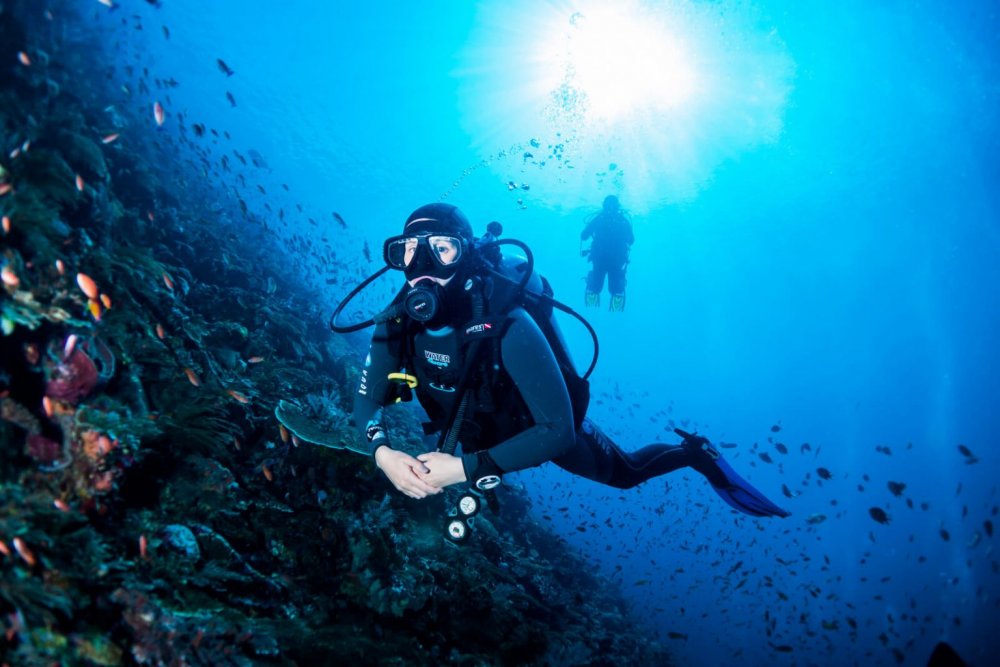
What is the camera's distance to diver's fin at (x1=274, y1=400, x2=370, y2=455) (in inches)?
179

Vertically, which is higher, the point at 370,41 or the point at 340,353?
the point at 370,41

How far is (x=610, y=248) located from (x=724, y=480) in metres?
12.6

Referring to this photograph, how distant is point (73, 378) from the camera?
310 centimetres

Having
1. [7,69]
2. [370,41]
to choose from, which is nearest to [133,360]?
[7,69]

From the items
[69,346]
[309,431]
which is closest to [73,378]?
[69,346]

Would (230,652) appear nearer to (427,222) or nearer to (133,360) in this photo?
(133,360)

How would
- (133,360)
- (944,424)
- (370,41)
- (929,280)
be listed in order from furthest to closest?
(944,424), (929,280), (370,41), (133,360)

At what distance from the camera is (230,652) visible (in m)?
2.70

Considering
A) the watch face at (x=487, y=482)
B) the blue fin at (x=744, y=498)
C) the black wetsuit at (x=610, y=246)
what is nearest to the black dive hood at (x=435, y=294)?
the watch face at (x=487, y=482)

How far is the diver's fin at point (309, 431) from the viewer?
14.9ft

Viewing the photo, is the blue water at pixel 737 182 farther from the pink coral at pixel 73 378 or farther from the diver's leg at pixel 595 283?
the pink coral at pixel 73 378

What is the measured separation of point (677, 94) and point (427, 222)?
129 feet

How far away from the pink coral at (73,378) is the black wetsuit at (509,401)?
6.40 ft

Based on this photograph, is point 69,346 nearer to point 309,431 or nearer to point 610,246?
point 309,431
